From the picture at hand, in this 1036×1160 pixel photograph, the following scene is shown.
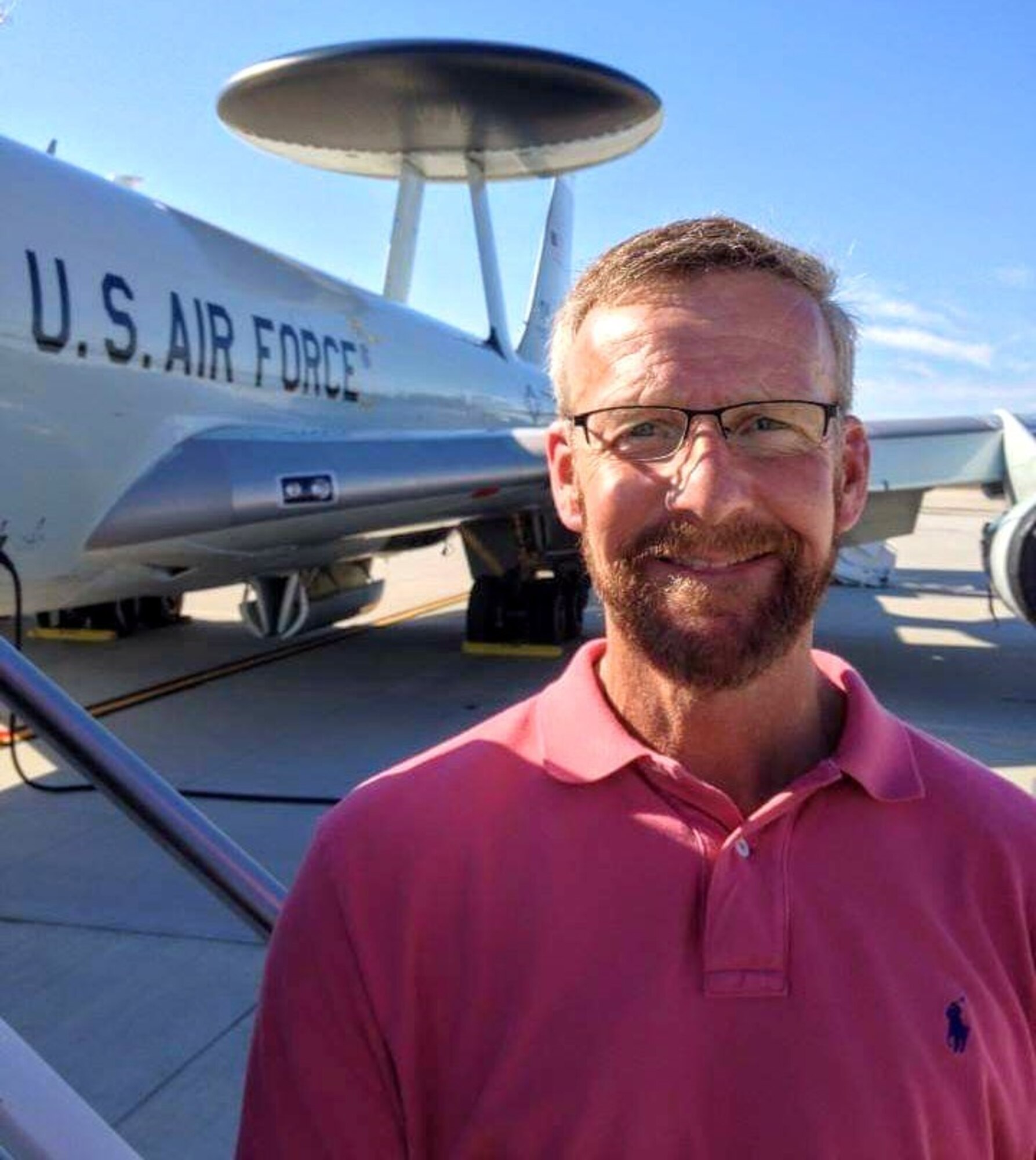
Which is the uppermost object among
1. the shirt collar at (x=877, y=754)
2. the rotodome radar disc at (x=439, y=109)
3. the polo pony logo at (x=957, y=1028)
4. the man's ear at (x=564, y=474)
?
the rotodome radar disc at (x=439, y=109)

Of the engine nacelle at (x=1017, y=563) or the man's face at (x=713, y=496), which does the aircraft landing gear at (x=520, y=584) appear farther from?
the man's face at (x=713, y=496)

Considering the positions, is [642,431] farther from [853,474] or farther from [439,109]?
[439,109]

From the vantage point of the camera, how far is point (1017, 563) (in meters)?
8.38

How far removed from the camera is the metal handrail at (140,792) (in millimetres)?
2404

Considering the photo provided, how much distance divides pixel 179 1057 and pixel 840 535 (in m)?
3.18

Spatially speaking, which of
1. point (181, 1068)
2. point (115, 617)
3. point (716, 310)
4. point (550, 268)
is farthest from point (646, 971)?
point (550, 268)

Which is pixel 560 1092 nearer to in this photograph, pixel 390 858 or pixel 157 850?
pixel 390 858

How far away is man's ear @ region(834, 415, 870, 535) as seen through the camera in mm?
1621

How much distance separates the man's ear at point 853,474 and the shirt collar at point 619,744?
0.23 m

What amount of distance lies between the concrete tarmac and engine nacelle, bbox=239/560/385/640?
1.56ft

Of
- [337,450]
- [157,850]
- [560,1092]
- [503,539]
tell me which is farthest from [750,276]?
[503,539]

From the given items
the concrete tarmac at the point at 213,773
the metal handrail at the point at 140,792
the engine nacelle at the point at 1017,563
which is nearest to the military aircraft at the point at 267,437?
the engine nacelle at the point at 1017,563

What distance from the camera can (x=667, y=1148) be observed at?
1.22 meters

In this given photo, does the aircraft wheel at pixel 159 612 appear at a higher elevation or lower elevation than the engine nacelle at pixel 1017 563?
lower
